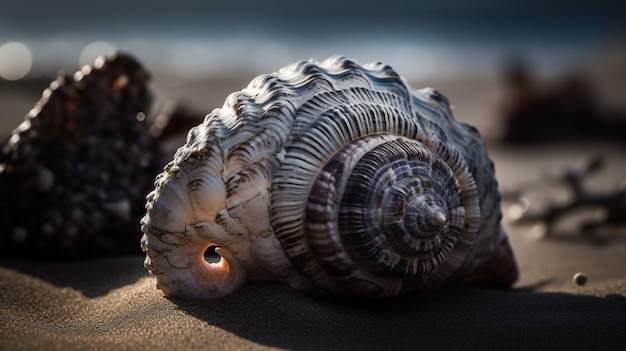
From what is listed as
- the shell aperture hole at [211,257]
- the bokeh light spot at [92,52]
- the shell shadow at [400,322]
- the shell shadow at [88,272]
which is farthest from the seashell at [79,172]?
the bokeh light spot at [92,52]

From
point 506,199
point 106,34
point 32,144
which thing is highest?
point 32,144

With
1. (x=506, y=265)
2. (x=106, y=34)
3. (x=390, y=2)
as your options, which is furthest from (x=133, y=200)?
(x=390, y=2)

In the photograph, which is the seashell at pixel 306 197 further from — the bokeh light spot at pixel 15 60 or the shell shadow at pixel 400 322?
the bokeh light spot at pixel 15 60

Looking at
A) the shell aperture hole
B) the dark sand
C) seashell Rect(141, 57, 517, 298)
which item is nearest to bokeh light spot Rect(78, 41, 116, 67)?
the shell aperture hole

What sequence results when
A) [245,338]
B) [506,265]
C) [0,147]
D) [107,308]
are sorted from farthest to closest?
1. [0,147]
2. [506,265]
3. [107,308]
4. [245,338]

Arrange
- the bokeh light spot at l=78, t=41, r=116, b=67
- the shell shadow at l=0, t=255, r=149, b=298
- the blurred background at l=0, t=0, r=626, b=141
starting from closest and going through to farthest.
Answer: the shell shadow at l=0, t=255, r=149, b=298 → the blurred background at l=0, t=0, r=626, b=141 → the bokeh light spot at l=78, t=41, r=116, b=67

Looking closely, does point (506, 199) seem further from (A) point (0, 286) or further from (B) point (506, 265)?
(A) point (0, 286)

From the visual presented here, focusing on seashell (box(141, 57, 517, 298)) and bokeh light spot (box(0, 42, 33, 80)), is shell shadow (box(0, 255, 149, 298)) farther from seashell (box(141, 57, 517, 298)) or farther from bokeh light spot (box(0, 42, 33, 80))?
bokeh light spot (box(0, 42, 33, 80))
